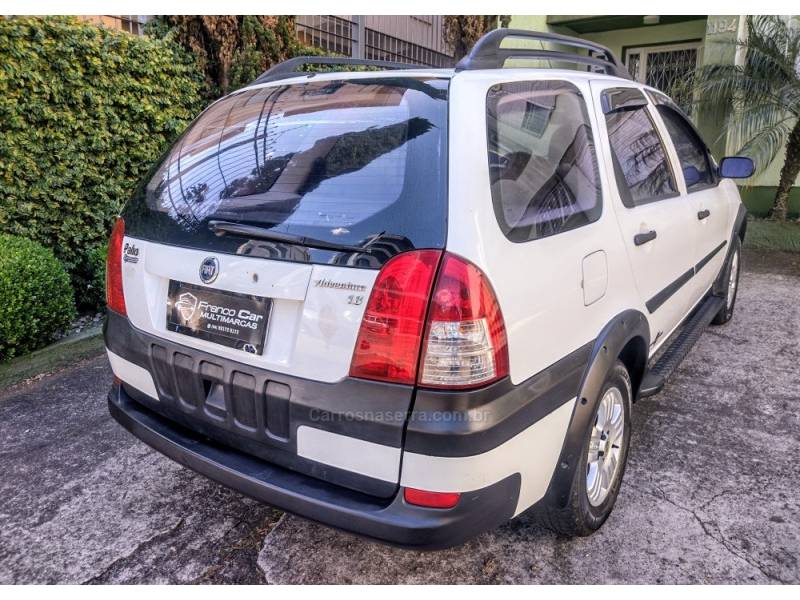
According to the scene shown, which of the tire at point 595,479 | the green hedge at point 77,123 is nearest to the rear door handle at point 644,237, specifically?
the tire at point 595,479

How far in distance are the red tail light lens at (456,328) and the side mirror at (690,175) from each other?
2.28 metres

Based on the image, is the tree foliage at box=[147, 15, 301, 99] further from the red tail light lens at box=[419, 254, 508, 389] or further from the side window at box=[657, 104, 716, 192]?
the red tail light lens at box=[419, 254, 508, 389]

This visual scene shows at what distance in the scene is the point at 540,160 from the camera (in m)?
2.14

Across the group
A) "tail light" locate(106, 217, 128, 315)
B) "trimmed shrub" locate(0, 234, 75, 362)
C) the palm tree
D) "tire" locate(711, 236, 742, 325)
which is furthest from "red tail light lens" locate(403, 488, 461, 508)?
the palm tree

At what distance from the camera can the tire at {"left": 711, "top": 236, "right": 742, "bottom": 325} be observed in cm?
465

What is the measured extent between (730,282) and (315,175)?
13.4 feet

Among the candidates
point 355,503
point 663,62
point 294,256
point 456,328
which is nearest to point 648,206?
point 456,328

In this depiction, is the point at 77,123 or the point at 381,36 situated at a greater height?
the point at 381,36

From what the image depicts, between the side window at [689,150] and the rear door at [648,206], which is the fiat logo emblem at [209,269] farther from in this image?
the side window at [689,150]

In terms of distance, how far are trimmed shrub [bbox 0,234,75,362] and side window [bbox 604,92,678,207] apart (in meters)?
3.70

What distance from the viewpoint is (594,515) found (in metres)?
2.39

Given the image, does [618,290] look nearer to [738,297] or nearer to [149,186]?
[149,186]

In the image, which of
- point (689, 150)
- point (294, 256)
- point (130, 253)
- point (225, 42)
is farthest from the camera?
point (225, 42)

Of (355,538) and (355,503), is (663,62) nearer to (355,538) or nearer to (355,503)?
(355,538)
